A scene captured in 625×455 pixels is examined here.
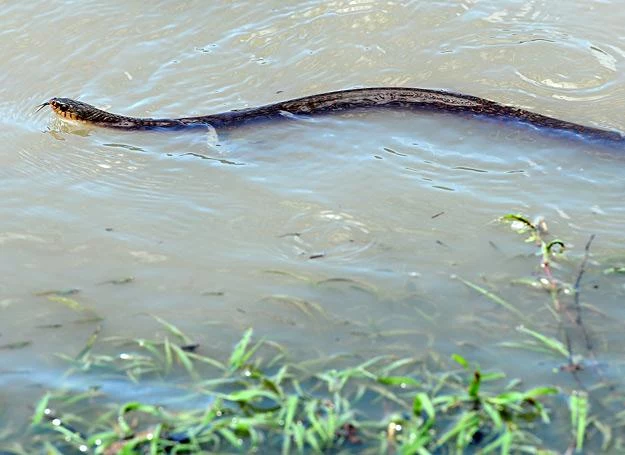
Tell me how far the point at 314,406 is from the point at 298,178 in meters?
2.19

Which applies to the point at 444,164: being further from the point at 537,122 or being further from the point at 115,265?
the point at 115,265

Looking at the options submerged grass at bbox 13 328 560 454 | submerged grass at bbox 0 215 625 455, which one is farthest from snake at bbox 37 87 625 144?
submerged grass at bbox 13 328 560 454

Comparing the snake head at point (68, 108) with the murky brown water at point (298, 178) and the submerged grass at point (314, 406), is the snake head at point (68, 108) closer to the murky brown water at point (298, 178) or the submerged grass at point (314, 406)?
the murky brown water at point (298, 178)

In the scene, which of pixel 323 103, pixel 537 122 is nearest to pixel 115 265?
pixel 323 103

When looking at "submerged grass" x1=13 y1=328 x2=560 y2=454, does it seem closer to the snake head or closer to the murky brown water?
the murky brown water

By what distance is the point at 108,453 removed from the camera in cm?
313

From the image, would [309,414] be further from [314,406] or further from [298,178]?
[298,178]

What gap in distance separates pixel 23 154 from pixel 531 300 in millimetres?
3543

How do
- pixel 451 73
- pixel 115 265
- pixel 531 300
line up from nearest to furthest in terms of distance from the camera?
pixel 531 300, pixel 115 265, pixel 451 73

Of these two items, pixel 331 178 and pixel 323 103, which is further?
pixel 323 103

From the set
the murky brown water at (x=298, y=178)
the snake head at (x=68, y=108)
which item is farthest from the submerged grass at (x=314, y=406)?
the snake head at (x=68, y=108)

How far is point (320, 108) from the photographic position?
6.08 metres

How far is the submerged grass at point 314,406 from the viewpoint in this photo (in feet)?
10.3

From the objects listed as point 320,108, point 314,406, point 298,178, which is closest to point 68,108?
point 320,108
